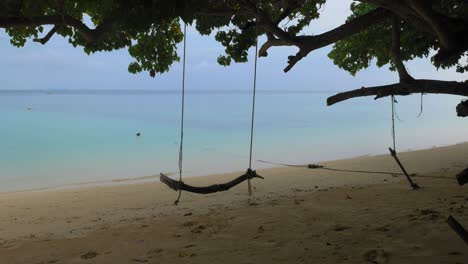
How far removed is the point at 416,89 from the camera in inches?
139

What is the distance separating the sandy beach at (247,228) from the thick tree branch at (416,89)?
1.10 meters

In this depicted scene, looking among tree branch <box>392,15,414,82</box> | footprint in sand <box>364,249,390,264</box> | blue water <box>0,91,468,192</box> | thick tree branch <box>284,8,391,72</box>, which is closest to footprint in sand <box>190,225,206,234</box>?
footprint in sand <box>364,249,390,264</box>

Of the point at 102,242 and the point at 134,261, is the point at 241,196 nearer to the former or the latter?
the point at 102,242

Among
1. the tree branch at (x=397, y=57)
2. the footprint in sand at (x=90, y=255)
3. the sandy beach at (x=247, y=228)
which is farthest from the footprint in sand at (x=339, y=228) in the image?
the footprint in sand at (x=90, y=255)

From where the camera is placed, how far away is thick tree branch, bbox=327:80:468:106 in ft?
10.6

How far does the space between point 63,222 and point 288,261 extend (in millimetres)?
3305

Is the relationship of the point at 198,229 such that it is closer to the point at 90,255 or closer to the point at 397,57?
the point at 90,255

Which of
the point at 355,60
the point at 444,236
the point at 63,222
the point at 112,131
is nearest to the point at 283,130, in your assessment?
the point at 112,131

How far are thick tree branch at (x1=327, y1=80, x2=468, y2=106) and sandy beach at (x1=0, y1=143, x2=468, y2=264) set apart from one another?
110 centimetres

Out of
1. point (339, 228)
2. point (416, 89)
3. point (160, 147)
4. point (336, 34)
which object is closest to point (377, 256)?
point (339, 228)

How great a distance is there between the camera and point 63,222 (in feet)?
16.5

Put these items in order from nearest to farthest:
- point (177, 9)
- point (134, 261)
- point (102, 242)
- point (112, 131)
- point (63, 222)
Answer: point (177, 9)
point (134, 261)
point (102, 242)
point (63, 222)
point (112, 131)

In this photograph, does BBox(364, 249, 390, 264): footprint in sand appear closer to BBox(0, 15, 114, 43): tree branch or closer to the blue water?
BBox(0, 15, 114, 43): tree branch

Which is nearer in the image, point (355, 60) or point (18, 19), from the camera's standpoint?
point (18, 19)
